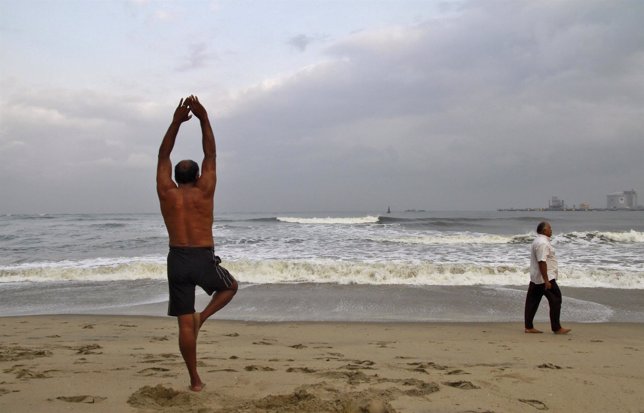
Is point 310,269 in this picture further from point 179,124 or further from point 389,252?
point 179,124

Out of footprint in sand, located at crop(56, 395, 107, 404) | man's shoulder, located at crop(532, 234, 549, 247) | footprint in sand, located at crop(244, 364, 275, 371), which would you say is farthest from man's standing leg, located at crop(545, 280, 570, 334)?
footprint in sand, located at crop(56, 395, 107, 404)

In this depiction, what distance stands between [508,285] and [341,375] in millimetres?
8249

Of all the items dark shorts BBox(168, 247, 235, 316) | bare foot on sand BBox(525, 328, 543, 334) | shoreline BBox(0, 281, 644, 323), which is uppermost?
dark shorts BBox(168, 247, 235, 316)

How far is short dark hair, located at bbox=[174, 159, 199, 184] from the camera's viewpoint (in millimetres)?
3688

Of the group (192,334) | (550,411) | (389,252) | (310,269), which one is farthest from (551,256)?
(389,252)

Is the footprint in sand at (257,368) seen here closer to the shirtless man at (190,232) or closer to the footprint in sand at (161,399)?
the shirtless man at (190,232)

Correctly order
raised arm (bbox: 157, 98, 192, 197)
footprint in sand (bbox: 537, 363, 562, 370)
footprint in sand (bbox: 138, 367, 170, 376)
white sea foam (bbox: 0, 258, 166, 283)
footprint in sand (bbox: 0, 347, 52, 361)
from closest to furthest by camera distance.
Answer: raised arm (bbox: 157, 98, 192, 197)
footprint in sand (bbox: 138, 367, 170, 376)
footprint in sand (bbox: 537, 363, 562, 370)
footprint in sand (bbox: 0, 347, 52, 361)
white sea foam (bbox: 0, 258, 166, 283)

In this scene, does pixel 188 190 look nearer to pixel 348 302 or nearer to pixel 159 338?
pixel 159 338

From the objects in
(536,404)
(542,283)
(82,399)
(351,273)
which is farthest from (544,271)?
(351,273)

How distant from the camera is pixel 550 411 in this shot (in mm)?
3277

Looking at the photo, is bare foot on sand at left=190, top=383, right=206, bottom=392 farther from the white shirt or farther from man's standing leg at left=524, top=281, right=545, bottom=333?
the white shirt

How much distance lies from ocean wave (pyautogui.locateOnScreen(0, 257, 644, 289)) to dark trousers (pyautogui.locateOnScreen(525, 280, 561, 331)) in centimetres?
455

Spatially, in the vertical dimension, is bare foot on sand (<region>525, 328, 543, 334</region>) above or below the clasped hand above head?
below

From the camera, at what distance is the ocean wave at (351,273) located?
11.4 metres
